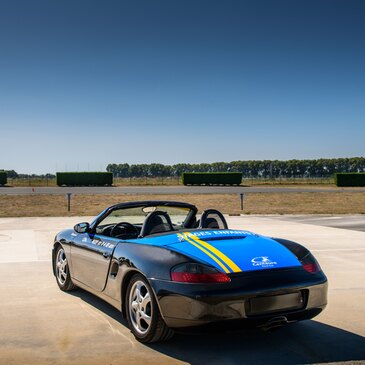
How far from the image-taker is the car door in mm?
5312

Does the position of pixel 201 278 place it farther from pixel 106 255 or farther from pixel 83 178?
pixel 83 178

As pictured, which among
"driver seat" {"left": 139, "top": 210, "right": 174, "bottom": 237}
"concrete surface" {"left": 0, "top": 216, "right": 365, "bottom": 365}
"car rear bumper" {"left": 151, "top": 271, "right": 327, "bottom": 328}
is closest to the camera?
"car rear bumper" {"left": 151, "top": 271, "right": 327, "bottom": 328}

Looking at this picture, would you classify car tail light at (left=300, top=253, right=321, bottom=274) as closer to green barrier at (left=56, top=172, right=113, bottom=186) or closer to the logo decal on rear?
the logo decal on rear

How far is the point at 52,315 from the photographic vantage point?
5.61 metres

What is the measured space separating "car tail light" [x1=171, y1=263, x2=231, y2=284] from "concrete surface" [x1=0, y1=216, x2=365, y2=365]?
Result: 1.46ft

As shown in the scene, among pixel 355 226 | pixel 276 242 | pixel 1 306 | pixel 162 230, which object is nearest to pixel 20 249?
pixel 1 306

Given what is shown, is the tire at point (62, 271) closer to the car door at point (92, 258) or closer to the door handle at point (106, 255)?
the car door at point (92, 258)

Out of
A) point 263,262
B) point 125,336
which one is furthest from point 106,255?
point 263,262

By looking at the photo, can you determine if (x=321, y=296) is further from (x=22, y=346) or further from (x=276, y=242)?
(x=22, y=346)

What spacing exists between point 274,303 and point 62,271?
3597 mm

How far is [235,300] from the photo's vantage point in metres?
4.03

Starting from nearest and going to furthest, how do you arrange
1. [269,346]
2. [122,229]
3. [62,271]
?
[269,346], [122,229], [62,271]

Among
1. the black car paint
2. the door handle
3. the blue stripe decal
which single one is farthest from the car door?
the blue stripe decal

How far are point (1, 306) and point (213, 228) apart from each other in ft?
9.04
